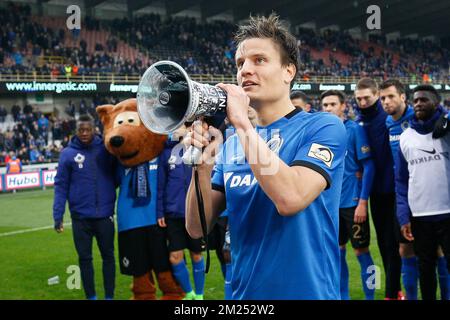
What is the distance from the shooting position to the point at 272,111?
1869 mm

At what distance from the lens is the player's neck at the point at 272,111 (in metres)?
1.86

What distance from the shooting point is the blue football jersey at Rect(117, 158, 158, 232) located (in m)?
4.44

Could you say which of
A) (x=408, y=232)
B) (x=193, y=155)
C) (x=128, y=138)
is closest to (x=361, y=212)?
(x=408, y=232)

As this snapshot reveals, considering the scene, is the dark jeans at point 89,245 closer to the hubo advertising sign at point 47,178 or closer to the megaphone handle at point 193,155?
the megaphone handle at point 193,155

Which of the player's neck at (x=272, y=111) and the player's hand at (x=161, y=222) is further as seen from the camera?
the player's hand at (x=161, y=222)

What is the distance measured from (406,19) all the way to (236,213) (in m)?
38.8

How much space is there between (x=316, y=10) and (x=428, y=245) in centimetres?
3272

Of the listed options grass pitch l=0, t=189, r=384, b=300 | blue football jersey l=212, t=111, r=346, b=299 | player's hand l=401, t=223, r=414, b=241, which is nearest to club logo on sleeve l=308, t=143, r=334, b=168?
blue football jersey l=212, t=111, r=346, b=299

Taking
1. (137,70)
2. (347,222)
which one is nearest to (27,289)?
(347,222)

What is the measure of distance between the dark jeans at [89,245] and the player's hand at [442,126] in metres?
2.89

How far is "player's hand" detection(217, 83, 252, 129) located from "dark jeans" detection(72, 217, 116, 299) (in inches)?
131

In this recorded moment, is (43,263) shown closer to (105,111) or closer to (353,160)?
(105,111)

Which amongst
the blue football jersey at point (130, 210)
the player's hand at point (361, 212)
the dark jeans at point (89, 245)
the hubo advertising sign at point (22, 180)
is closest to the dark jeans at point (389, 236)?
the player's hand at point (361, 212)
